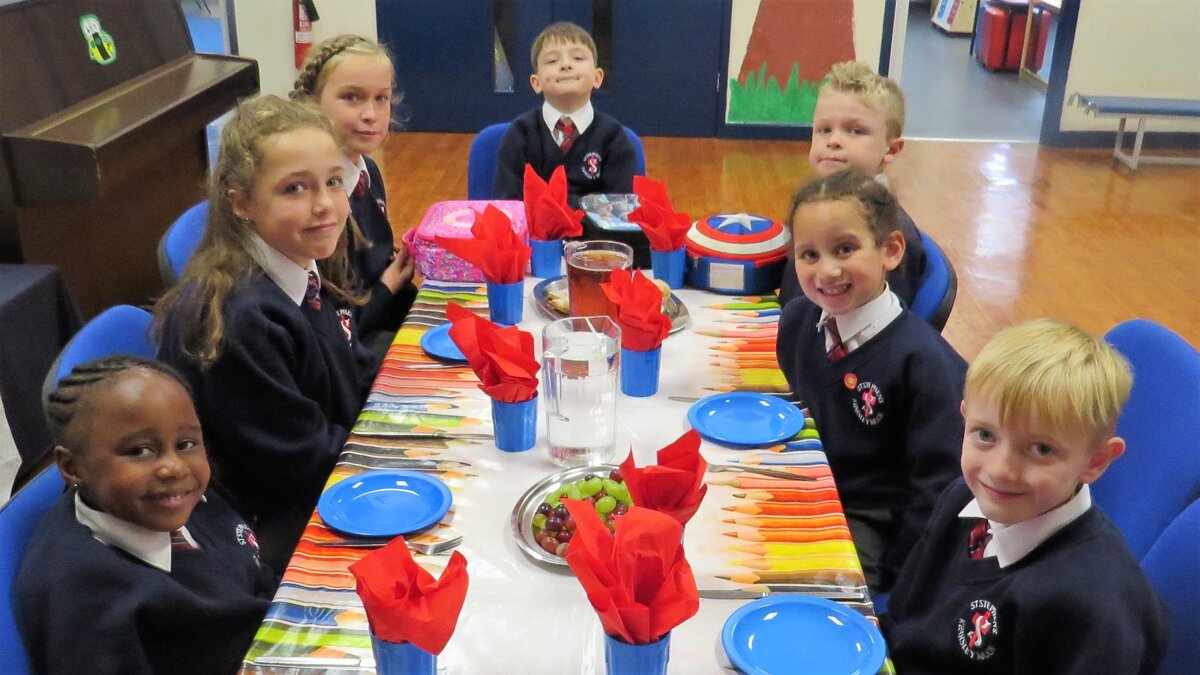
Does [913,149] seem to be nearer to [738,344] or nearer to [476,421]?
[738,344]

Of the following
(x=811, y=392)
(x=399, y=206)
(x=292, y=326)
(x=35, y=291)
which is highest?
(x=292, y=326)

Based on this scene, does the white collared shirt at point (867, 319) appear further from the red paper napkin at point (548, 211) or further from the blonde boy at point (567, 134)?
the blonde boy at point (567, 134)

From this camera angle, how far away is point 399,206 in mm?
5059

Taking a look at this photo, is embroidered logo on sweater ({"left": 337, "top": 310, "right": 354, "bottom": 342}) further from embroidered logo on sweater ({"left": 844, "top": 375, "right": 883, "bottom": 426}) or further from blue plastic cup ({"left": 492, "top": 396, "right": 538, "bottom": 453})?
embroidered logo on sweater ({"left": 844, "top": 375, "right": 883, "bottom": 426})

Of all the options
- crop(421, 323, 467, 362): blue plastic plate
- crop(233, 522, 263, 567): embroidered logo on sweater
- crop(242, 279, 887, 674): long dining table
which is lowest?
crop(233, 522, 263, 567): embroidered logo on sweater

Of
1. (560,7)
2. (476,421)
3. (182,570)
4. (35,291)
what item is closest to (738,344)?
(476,421)

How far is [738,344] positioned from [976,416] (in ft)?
2.32

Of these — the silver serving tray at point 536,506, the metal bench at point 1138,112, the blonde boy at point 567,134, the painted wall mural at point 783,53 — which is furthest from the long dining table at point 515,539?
the metal bench at point 1138,112

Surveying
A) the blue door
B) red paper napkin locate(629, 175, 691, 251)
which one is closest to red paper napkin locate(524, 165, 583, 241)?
red paper napkin locate(629, 175, 691, 251)

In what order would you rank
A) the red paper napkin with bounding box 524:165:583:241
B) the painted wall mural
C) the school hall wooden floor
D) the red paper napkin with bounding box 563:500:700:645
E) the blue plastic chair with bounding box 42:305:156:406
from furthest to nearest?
the painted wall mural < the school hall wooden floor < the red paper napkin with bounding box 524:165:583:241 < the blue plastic chair with bounding box 42:305:156:406 < the red paper napkin with bounding box 563:500:700:645

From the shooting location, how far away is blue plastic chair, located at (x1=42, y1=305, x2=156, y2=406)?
1.53 m

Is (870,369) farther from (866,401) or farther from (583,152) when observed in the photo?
(583,152)

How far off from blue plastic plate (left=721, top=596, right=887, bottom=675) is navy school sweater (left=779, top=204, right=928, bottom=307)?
1.03 metres

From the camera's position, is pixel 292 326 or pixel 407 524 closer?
pixel 407 524
